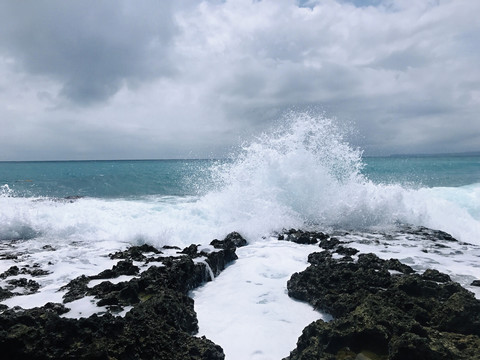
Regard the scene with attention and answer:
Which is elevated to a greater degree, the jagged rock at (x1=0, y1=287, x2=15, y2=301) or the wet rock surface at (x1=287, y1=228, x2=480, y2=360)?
the wet rock surface at (x1=287, y1=228, x2=480, y2=360)

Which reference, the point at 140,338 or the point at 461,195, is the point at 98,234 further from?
the point at 461,195

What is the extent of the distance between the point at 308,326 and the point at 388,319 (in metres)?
0.91

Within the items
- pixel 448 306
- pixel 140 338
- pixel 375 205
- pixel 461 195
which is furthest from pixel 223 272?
pixel 461 195

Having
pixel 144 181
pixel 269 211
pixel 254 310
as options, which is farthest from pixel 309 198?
pixel 144 181

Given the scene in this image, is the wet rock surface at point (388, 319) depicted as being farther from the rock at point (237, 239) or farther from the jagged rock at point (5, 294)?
the jagged rock at point (5, 294)

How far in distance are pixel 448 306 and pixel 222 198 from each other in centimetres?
1023

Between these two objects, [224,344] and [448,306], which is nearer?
[448,306]

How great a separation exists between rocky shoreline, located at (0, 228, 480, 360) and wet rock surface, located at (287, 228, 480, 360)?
1cm

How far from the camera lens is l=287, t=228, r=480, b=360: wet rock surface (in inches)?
132

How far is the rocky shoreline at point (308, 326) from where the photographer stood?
3404mm

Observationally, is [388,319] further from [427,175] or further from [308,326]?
[427,175]

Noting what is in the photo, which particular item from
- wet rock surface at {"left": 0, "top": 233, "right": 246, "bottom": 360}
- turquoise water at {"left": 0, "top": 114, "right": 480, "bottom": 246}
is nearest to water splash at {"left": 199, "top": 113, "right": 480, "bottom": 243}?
turquoise water at {"left": 0, "top": 114, "right": 480, "bottom": 246}

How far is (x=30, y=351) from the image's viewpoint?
336 centimetres

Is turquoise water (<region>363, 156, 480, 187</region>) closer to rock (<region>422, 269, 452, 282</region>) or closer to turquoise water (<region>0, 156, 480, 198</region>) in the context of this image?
turquoise water (<region>0, 156, 480, 198</region>)
